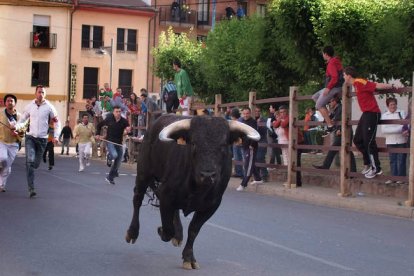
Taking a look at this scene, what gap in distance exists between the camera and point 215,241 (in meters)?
10.9

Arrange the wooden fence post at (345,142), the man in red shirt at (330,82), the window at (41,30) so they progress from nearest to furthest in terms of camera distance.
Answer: the wooden fence post at (345,142)
the man in red shirt at (330,82)
the window at (41,30)

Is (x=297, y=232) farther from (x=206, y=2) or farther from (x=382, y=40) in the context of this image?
(x=206, y=2)

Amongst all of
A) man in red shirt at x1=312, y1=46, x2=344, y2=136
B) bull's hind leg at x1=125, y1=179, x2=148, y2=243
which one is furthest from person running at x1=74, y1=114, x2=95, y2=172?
bull's hind leg at x1=125, y1=179, x2=148, y2=243

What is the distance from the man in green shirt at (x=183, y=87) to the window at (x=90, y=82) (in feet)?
134

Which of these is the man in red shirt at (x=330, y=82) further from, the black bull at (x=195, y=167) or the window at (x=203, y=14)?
the window at (x=203, y=14)

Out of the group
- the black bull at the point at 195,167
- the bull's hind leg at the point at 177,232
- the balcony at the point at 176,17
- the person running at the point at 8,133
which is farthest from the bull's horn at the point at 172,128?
the balcony at the point at 176,17

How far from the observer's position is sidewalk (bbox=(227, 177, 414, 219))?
15.1m

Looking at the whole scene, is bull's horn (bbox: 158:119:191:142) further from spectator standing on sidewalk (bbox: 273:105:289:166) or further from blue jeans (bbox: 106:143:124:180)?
blue jeans (bbox: 106:143:124:180)

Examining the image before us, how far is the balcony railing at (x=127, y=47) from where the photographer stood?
217 feet

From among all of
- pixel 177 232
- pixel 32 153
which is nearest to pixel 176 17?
pixel 32 153

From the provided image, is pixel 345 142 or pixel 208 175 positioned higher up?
pixel 345 142

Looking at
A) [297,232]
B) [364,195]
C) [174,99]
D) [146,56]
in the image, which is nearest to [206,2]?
[146,56]

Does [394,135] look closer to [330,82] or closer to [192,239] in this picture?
[330,82]

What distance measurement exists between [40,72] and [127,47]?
23.3 ft
